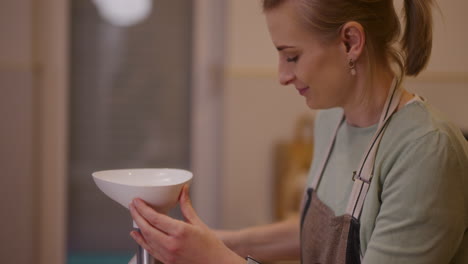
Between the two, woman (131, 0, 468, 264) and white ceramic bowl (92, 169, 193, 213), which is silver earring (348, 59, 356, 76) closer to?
woman (131, 0, 468, 264)

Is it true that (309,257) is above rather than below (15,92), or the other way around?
below

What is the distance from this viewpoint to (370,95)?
97 centimetres

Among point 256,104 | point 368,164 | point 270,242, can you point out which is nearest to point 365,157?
point 368,164

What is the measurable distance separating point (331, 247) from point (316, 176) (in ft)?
0.68

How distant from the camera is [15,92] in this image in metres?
2.42

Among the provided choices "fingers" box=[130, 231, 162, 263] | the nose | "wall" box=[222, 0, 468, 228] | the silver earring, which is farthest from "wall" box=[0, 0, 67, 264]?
the silver earring

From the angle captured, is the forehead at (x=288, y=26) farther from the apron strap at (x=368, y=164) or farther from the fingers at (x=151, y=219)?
the fingers at (x=151, y=219)

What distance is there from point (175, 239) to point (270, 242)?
406mm

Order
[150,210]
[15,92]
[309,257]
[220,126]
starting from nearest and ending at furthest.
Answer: [150,210], [309,257], [15,92], [220,126]

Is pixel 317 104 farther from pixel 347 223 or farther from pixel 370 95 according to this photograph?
pixel 347 223

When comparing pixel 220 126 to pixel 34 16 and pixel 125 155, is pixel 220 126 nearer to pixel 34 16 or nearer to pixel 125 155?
pixel 125 155

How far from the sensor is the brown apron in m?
0.91

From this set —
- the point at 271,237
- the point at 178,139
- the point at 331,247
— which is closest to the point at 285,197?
the point at 178,139

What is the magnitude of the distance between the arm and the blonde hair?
18.6 inches
